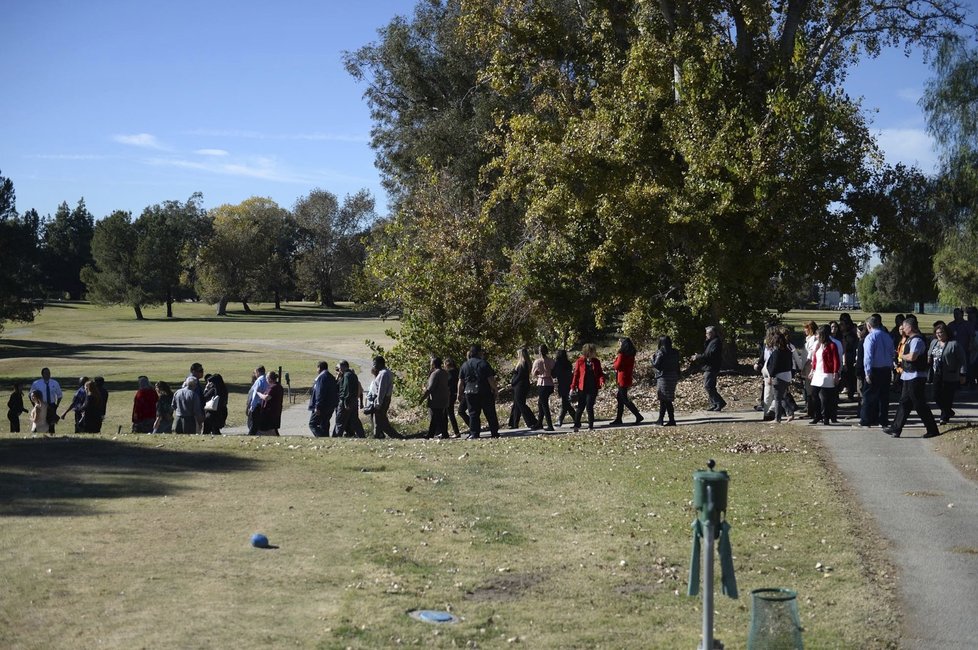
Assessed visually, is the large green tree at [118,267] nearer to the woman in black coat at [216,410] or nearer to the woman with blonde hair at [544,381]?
the woman in black coat at [216,410]

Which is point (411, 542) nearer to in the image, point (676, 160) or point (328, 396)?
point (328, 396)

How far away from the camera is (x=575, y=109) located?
89.5 feet

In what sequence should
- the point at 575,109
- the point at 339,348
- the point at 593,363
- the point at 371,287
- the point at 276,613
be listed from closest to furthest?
the point at 276,613 → the point at 593,363 → the point at 575,109 → the point at 371,287 → the point at 339,348

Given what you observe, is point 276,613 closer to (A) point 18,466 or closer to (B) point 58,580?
(B) point 58,580

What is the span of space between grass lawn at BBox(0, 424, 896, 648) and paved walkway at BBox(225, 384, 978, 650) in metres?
0.30

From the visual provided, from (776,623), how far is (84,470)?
10767 millimetres

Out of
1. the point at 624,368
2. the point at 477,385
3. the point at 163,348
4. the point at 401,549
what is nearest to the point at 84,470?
the point at 401,549

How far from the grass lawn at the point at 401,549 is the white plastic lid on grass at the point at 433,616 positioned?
0.31 feet

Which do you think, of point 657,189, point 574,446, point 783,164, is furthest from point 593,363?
point 783,164

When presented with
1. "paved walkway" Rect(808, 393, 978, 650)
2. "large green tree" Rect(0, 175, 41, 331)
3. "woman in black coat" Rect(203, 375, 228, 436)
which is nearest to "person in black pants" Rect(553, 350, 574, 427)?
"paved walkway" Rect(808, 393, 978, 650)

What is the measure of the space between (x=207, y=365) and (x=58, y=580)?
4651cm

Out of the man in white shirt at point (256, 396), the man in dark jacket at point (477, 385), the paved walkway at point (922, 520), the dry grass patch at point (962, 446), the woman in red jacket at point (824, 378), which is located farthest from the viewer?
the man in white shirt at point (256, 396)

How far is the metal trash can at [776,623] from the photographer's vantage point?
7.18 meters

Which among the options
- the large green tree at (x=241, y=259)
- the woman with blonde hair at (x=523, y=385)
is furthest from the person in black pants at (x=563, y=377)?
the large green tree at (x=241, y=259)
